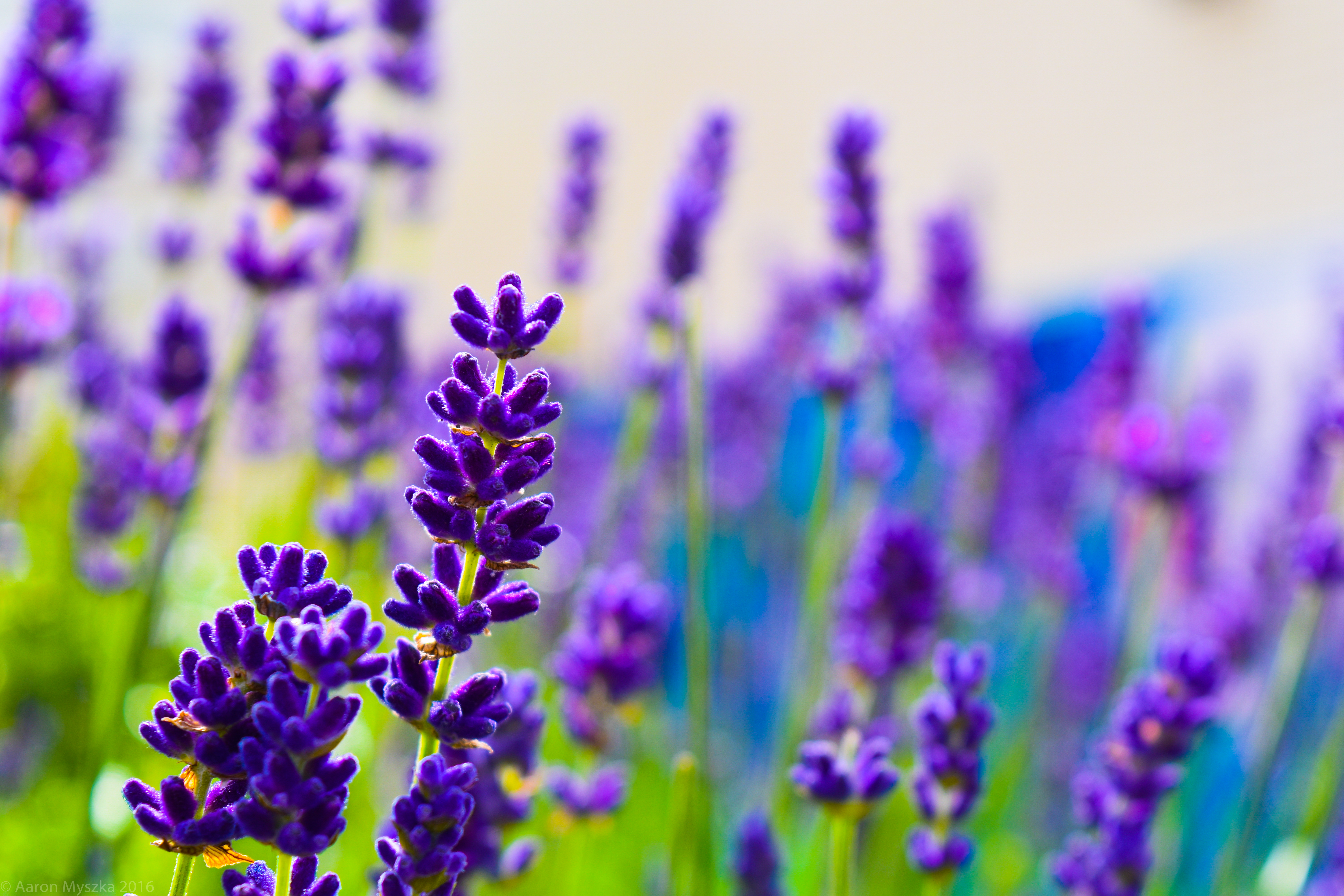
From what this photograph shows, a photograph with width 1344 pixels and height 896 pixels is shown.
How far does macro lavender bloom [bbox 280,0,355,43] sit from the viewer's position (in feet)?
3.05

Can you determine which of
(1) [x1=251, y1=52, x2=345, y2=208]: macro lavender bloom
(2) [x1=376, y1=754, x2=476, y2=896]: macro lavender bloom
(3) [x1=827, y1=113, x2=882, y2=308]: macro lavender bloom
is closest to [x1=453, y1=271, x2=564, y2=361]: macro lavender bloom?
(2) [x1=376, y1=754, x2=476, y2=896]: macro lavender bloom

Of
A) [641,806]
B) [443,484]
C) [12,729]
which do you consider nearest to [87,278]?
[12,729]

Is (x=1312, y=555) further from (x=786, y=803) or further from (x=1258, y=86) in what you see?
(x=1258, y=86)

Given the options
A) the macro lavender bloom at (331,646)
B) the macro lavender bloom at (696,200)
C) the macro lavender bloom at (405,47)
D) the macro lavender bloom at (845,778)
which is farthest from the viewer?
the macro lavender bloom at (405,47)

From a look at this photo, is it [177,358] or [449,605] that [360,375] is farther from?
[449,605]

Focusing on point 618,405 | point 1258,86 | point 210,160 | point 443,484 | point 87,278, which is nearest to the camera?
point 443,484

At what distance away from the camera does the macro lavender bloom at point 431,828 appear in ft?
1.27

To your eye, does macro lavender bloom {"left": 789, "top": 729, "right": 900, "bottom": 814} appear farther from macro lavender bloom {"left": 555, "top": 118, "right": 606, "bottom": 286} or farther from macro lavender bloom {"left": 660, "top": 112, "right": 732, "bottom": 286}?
macro lavender bloom {"left": 555, "top": 118, "right": 606, "bottom": 286}

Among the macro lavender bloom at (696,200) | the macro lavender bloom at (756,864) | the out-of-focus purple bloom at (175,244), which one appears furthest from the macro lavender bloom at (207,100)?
the macro lavender bloom at (756,864)

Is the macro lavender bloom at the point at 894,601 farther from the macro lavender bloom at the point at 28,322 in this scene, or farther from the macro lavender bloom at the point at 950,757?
the macro lavender bloom at the point at 28,322

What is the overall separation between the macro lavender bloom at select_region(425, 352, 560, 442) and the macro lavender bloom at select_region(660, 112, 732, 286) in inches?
21.1

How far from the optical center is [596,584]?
86cm

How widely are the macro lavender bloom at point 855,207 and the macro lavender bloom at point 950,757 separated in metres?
0.53

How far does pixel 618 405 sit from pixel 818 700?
1.80 meters
